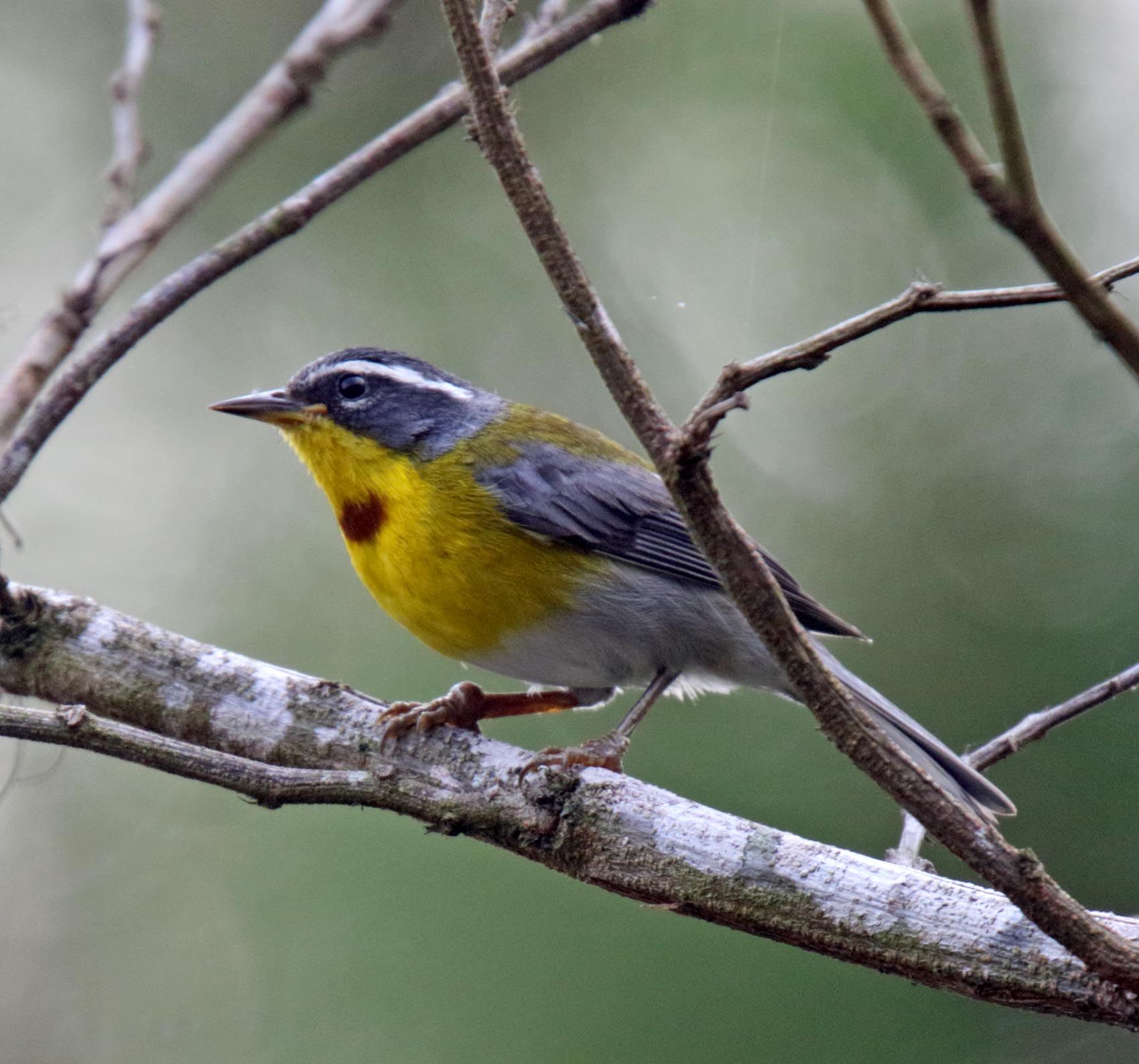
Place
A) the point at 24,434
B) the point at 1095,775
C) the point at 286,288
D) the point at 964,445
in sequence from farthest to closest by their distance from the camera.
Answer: the point at 286,288 < the point at 964,445 < the point at 1095,775 < the point at 24,434

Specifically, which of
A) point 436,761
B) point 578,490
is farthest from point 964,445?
point 436,761

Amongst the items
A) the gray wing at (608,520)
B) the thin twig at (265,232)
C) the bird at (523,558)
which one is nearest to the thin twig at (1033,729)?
the bird at (523,558)

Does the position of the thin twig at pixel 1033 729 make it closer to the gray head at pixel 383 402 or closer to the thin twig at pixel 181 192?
the gray head at pixel 383 402

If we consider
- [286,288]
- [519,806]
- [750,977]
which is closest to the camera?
[519,806]

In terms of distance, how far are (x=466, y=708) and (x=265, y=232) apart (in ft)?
5.98

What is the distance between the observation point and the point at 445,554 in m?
4.35

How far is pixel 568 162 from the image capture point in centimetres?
868

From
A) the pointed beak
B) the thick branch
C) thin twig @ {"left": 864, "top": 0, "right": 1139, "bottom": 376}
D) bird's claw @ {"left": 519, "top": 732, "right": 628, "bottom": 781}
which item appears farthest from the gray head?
thin twig @ {"left": 864, "top": 0, "right": 1139, "bottom": 376}

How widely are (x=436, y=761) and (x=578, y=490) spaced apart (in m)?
1.50

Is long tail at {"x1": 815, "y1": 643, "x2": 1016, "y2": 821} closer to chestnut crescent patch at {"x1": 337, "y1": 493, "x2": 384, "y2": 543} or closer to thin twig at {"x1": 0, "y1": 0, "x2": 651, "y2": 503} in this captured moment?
chestnut crescent patch at {"x1": 337, "y1": 493, "x2": 384, "y2": 543}

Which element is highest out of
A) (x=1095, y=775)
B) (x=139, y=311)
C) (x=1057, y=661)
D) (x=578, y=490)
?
(x=139, y=311)

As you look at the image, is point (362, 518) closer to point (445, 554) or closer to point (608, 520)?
point (445, 554)

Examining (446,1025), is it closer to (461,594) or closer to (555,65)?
(461,594)

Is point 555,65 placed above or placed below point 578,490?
above
